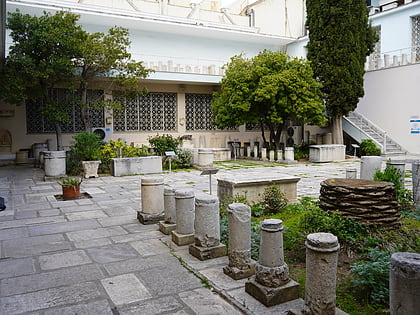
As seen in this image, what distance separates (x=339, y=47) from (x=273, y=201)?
13.5m

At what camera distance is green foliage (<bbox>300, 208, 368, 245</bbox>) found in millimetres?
4670

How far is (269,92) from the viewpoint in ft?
51.7

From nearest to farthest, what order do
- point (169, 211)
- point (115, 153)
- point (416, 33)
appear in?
point (169, 211) < point (115, 153) < point (416, 33)

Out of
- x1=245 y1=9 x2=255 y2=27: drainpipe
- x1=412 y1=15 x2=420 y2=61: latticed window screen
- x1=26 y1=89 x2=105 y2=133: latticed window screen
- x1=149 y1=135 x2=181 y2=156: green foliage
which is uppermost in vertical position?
x1=245 y1=9 x2=255 y2=27: drainpipe

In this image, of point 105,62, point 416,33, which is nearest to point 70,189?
point 105,62

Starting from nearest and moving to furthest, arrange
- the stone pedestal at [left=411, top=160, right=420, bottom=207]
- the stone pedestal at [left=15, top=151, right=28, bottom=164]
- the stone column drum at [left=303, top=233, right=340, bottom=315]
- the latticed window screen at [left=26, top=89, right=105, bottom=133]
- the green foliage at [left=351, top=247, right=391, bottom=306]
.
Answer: the stone column drum at [left=303, top=233, right=340, bottom=315] → the green foliage at [left=351, top=247, right=391, bottom=306] → the stone pedestal at [left=411, top=160, right=420, bottom=207] → the stone pedestal at [left=15, top=151, right=28, bottom=164] → the latticed window screen at [left=26, top=89, right=105, bottom=133]

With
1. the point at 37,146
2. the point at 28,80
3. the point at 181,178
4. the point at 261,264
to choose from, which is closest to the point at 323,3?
the point at 181,178

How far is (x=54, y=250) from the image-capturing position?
512 cm

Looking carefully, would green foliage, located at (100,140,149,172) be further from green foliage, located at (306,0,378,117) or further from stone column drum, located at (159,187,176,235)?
green foliage, located at (306,0,378,117)

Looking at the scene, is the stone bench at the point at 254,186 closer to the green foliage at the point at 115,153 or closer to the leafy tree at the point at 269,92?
the green foliage at the point at 115,153

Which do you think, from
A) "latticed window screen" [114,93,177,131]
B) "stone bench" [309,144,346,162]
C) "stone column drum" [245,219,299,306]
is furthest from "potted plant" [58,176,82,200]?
"stone bench" [309,144,346,162]

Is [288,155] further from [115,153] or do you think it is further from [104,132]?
[104,132]

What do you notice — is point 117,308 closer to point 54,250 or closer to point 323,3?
point 54,250

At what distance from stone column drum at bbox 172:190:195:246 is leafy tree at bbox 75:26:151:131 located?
999 cm
